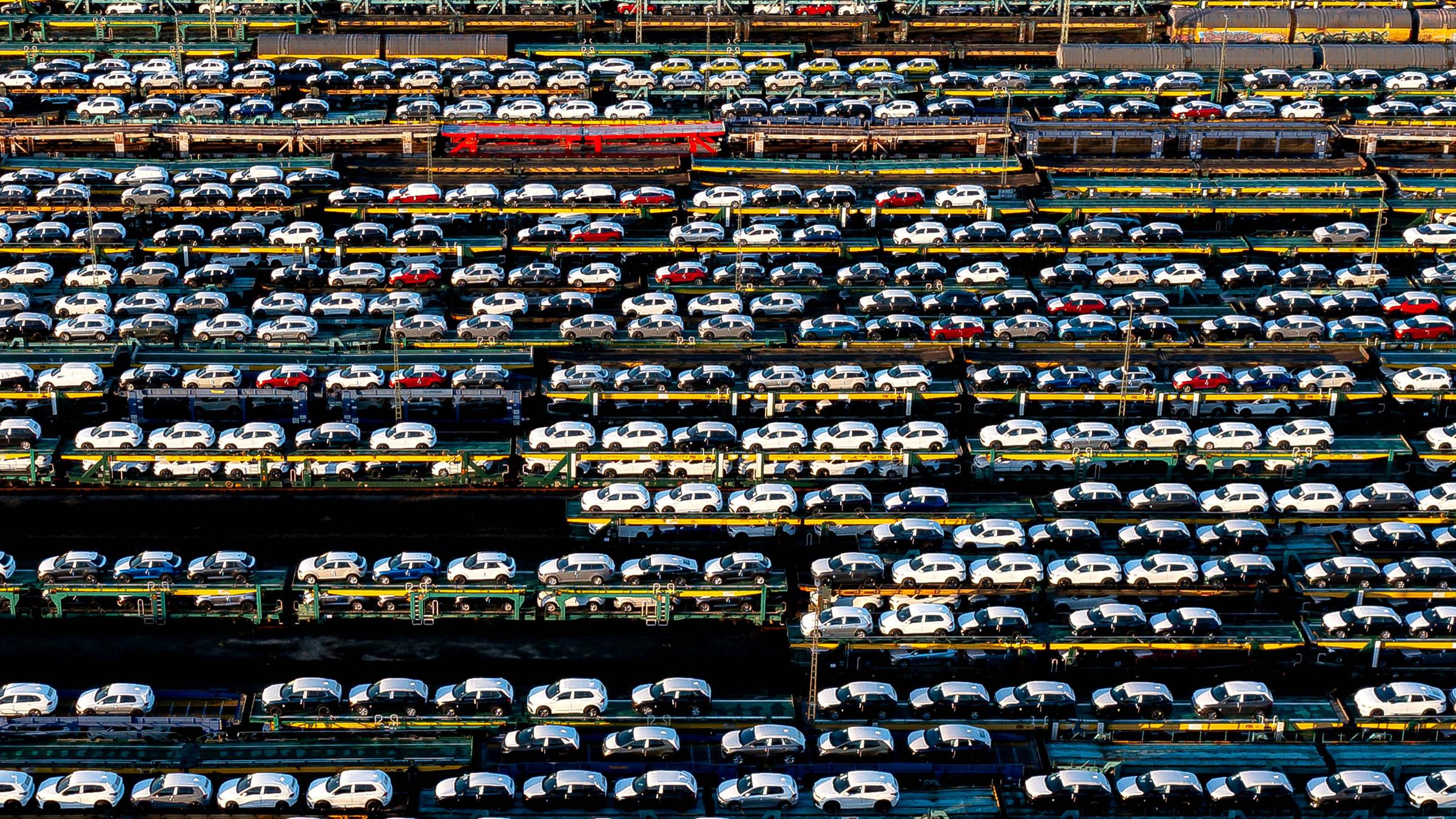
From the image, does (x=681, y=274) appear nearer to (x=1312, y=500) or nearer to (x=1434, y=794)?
(x=1312, y=500)

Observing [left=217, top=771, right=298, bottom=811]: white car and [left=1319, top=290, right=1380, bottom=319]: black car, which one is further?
[left=1319, top=290, right=1380, bottom=319]: black car

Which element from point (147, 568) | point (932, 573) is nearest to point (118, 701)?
point (147, 568)

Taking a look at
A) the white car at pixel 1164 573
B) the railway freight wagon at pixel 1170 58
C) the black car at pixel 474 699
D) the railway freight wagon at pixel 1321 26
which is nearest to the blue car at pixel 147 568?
the black car at pixel 474 699

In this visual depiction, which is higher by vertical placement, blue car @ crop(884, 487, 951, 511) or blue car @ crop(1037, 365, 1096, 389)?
blue car @ crop(1037, 365, 1096, 389)

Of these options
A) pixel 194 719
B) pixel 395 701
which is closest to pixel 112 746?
pixel 194 719

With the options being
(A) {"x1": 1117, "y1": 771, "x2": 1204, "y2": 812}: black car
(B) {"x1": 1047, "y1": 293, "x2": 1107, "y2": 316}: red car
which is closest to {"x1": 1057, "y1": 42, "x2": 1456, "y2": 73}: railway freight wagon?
(B) {"x1": 1047, "y1": 293, "x2": 1107, "y2": 316}: red car

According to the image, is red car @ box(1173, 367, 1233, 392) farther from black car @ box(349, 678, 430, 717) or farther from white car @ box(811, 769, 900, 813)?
black car @ box(349, 678, 430, 717)

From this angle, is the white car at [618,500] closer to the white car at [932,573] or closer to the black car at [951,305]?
the white car at [932,573]
